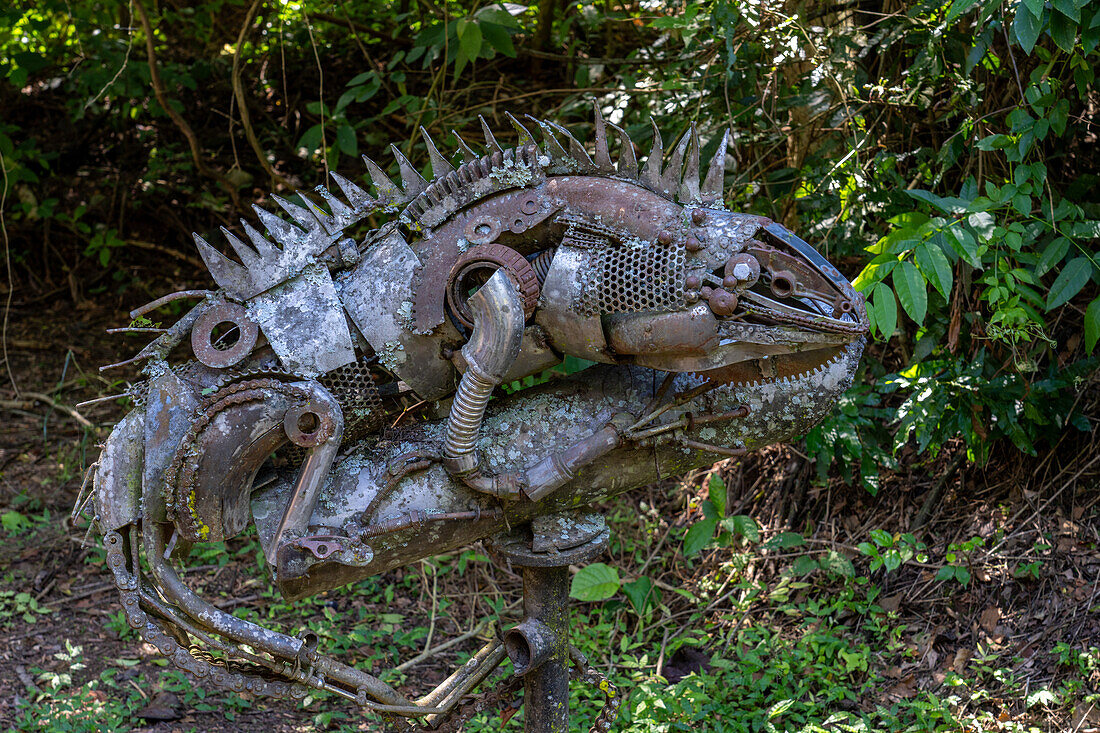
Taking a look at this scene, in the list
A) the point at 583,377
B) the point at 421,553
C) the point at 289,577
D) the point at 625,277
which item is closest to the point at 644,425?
the point at 583,377

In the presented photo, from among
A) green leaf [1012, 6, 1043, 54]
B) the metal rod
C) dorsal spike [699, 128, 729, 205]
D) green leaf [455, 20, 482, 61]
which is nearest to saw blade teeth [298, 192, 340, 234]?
dorsal spike [699, 128, 729, 205]

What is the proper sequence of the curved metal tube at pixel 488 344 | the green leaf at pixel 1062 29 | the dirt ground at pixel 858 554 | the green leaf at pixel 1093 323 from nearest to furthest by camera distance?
1. the curved metal tube at pixel 488 344
2. the green leaf at pixel 1062 29
3. the green leaf at pixel 1093 323
4. the dirt ground at pixel 858 554

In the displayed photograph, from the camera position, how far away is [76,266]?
5.76 metres

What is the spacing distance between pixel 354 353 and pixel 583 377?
597mm

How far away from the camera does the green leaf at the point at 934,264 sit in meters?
2.57

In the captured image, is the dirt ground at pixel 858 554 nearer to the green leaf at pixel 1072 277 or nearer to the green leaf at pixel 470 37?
the green leaf at pixel 1072 277

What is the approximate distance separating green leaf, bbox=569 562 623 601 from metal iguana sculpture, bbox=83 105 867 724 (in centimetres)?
138

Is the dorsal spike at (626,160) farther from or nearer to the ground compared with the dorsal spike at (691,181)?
farther from the ground

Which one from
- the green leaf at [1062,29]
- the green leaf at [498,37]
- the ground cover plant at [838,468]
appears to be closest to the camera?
the green leaf at [1062,29]

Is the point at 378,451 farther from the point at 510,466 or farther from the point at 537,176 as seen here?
the point at 537,176

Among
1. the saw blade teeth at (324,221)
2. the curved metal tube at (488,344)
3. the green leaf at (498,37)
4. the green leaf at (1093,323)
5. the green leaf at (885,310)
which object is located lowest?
the green leaf at (1093,323)

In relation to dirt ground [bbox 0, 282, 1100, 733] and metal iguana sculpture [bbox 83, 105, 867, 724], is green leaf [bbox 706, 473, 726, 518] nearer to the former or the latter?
dirt ground [bbox 0, 282, 1100, 733]

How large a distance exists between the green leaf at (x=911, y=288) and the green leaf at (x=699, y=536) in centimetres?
140

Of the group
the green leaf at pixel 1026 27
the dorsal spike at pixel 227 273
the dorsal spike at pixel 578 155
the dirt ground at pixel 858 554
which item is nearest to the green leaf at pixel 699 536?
the dirt ground at pixel 858 554
